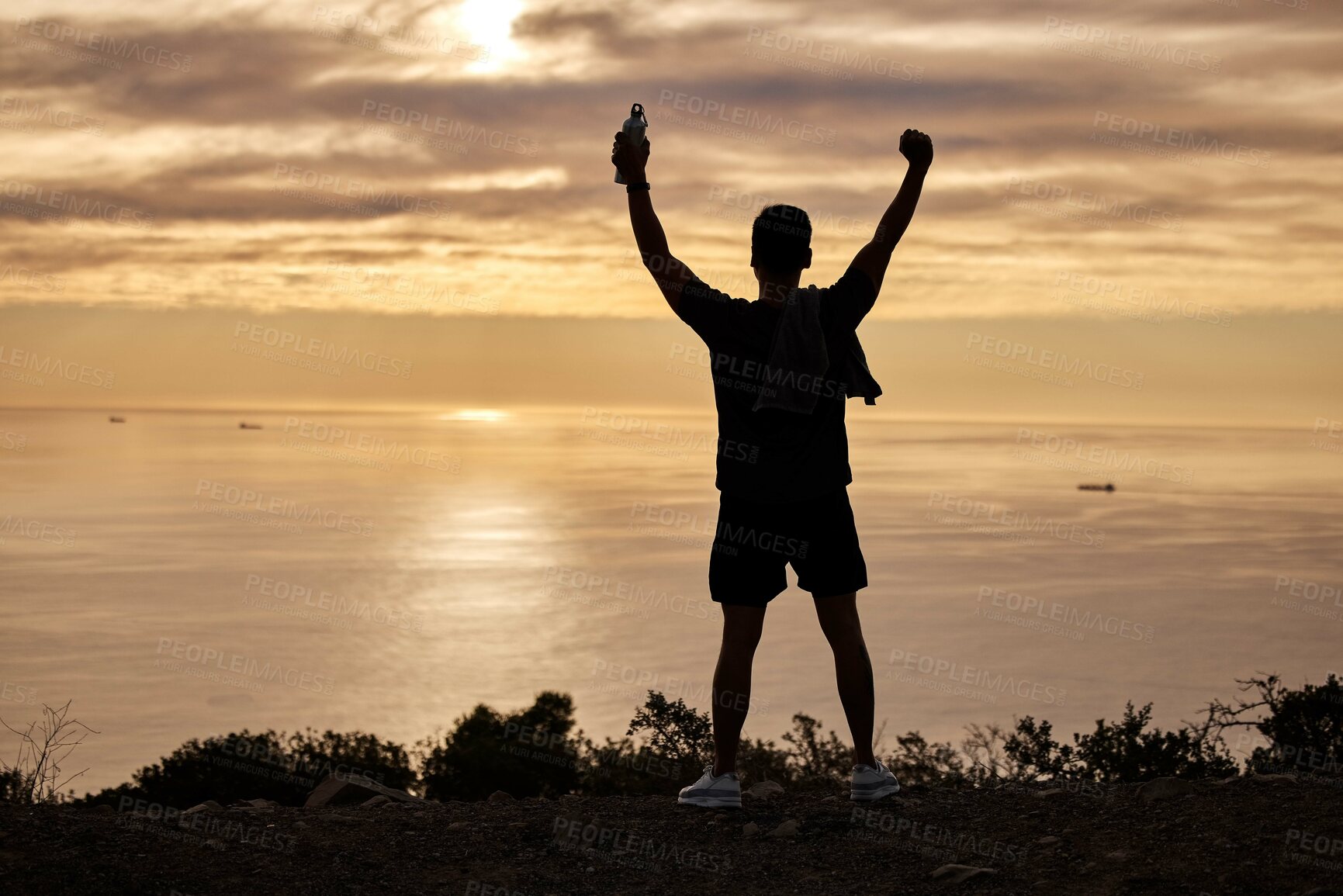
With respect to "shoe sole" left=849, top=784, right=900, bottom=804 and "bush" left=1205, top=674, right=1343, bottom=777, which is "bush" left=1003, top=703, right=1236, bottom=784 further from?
"shoe sole" left=849, top=784, right=900, bottom=804

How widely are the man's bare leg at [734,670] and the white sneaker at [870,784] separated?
0.68m

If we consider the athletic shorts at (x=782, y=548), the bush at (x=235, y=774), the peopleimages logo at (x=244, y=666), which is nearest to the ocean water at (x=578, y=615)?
the peopleimages logo at (x=244, y=666)

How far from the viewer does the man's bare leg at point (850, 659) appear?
5195 millimetres

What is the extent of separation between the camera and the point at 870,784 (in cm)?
546

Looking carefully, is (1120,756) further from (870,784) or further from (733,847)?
(733,847)

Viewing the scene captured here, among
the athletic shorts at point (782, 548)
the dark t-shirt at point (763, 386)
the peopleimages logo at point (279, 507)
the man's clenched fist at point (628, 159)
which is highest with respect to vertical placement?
the peopleimages logo at point (279, 507)

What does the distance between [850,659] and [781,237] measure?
6.49 feet

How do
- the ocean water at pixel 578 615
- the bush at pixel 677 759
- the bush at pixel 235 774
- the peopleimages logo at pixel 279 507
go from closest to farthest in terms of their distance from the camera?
the bush at pixel 677 759 → the bush at pixel 235 774 → the ocean water at pixel 578 615 → the peopleimages logo at pixel 279 507

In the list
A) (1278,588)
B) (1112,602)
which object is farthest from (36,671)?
(1278,588)

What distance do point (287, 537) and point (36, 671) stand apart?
56.4m

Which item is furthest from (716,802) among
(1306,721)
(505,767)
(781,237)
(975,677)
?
(975,677)

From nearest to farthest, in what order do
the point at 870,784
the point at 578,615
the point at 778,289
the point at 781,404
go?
the point at 781,404 < the point at 778,289 < the point at 870,784 < the point at 578,615

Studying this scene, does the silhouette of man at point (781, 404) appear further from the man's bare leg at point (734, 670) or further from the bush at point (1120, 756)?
the bush at point (1120, 756)

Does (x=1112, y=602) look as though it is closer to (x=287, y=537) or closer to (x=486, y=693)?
(x=486, y=693)
